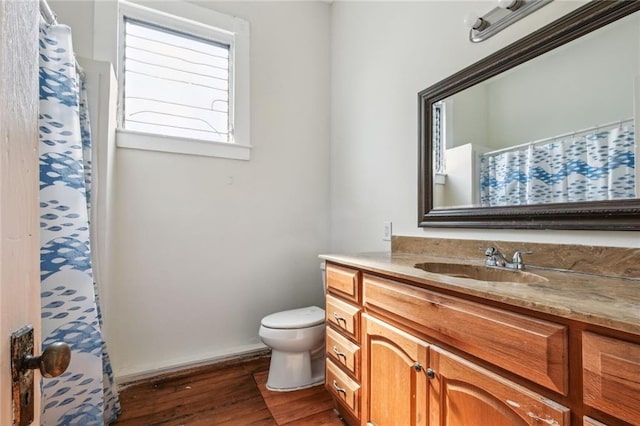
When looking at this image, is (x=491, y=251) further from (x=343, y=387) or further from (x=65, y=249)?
(x=65, y=249)

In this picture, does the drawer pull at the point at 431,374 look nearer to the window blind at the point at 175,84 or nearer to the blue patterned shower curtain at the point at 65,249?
the blue patterned shower curtain at the point at 65,249

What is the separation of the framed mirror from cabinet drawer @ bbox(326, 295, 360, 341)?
0.66 meters

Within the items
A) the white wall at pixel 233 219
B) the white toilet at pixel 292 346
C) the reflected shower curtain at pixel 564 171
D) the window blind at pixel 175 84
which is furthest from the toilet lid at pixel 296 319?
the window blind at pixel 175 84

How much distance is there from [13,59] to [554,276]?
1415 millimetres

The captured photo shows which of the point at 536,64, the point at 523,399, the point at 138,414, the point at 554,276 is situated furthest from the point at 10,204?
the point at 138,414

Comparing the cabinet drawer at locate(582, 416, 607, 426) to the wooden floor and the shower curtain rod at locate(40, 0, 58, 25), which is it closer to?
the wooden floor

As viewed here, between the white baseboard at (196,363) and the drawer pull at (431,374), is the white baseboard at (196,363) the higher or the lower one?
the lower one

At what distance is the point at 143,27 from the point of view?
2.05 m

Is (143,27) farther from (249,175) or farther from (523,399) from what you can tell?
(523,399)

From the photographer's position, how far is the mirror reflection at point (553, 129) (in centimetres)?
99

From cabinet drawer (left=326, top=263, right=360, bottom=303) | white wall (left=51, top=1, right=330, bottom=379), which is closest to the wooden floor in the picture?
white wall (left=51, top=1, right=330, bottom=379)

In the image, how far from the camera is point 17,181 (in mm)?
416

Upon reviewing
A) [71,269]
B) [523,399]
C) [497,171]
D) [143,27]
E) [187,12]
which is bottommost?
[523,399]

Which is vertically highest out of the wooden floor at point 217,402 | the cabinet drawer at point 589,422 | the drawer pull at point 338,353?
the cabinet drawer at point 589,422
